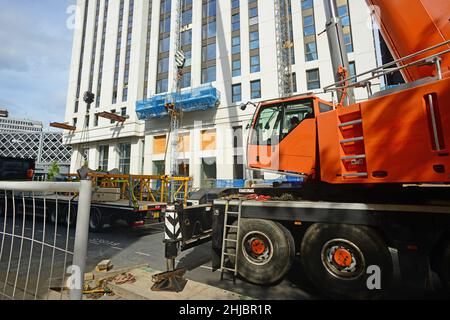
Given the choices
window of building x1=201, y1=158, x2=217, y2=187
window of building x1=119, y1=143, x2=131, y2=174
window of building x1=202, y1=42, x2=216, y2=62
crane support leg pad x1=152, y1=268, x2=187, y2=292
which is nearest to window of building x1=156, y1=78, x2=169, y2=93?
window of building x1=202, y1=42, x2=216, y2=62

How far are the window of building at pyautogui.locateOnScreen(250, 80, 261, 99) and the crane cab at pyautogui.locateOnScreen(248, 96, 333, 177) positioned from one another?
1740 cm

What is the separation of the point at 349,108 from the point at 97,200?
31.2ft

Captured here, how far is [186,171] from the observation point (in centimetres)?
2483

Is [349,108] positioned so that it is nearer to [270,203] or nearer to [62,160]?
[270,203]

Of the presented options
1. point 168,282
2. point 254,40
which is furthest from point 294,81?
point 168,282

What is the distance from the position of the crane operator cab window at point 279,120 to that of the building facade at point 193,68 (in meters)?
14.3

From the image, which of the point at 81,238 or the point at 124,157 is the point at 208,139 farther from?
the point at 81,238

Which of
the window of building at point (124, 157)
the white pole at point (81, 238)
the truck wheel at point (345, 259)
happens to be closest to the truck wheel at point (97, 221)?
the white pole at point (81, 238)

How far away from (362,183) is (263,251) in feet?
7.22

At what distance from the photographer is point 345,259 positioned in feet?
12.3

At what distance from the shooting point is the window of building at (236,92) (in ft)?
74.8

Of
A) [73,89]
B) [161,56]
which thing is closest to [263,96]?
[161,56]

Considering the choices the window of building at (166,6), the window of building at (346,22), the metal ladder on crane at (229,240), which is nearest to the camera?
the metal ladder on crane at (229,240)

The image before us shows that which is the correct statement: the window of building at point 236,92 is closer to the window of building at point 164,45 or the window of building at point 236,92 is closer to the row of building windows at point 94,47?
the window of building at point 164,45
